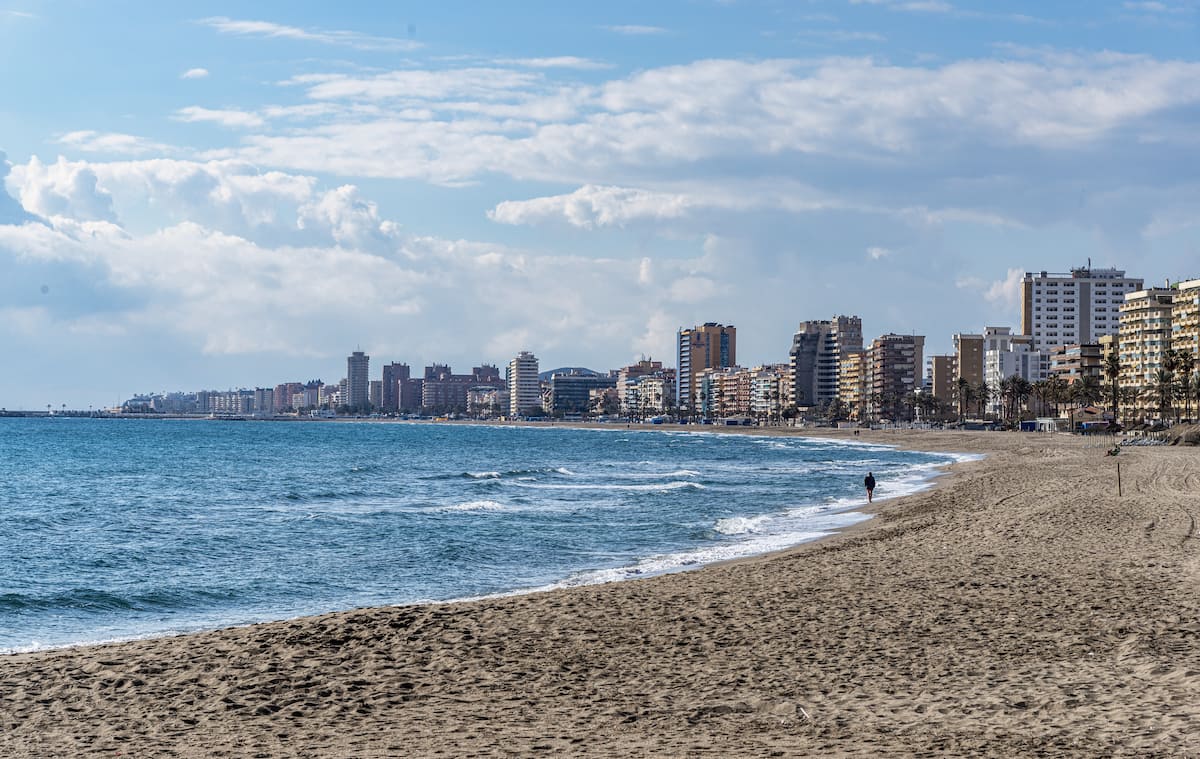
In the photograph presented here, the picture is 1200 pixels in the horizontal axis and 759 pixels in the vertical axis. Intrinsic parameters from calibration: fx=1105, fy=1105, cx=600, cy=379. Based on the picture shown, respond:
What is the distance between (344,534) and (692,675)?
21967mm

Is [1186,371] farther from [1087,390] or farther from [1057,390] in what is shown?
[1057,390]

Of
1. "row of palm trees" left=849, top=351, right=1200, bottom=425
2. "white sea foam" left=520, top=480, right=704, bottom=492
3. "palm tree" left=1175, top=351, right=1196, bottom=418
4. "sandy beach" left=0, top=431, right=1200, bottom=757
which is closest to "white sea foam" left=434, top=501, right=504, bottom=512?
"white sea foam" left=520, top=480, right=704, bottom=492

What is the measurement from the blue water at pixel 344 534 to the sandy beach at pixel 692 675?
14.9 feet

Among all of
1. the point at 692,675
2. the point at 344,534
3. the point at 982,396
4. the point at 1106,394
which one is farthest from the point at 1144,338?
the point at 692,675

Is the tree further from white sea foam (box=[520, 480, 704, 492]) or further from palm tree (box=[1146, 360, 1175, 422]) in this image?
white sea foam (box=[520, 480, 704, 492])

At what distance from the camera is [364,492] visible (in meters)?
50.0

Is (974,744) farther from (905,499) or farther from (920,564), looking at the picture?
(905,499)

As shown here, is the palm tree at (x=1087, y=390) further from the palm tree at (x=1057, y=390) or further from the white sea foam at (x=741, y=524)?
the white sea foam at (x=741, y=524)

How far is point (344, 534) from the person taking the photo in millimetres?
31766

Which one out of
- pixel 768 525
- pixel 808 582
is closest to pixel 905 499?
pixel 768 525

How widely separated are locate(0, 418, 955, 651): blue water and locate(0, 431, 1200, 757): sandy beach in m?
4.53

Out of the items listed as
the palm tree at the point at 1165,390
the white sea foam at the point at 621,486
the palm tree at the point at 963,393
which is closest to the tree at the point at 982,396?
the palm tree at the point at 963,393

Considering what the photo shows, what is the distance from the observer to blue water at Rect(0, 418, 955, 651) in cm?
2036

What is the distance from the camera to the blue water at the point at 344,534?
2036 centimetres
